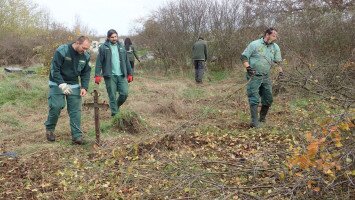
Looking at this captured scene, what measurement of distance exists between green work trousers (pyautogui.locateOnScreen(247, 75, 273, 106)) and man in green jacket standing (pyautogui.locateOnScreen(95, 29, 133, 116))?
2166mm

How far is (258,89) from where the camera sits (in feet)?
23.3

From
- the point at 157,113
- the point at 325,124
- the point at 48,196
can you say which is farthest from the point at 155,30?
the point at 325,124

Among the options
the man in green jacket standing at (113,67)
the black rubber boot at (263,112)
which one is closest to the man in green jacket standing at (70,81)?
the man in green jacket standing at (113,67)

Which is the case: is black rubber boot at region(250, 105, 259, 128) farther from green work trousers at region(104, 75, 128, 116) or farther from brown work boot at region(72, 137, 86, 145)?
brown work boot at region(72, 137, 86, 145)

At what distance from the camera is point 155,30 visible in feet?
57.8

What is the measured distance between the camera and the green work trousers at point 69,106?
6.11 m

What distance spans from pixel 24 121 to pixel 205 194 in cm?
542

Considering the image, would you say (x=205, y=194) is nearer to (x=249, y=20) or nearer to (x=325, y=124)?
(x=325, y=124)

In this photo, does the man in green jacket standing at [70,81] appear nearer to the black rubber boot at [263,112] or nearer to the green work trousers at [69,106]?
the green work trousers at [69,106]

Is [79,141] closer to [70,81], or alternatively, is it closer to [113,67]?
[70,81]

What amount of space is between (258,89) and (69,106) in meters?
2.99

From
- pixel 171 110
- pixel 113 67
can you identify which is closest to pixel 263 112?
pixel 171 110

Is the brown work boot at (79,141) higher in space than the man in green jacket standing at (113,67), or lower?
lower

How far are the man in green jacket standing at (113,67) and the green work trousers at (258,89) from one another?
217cm
